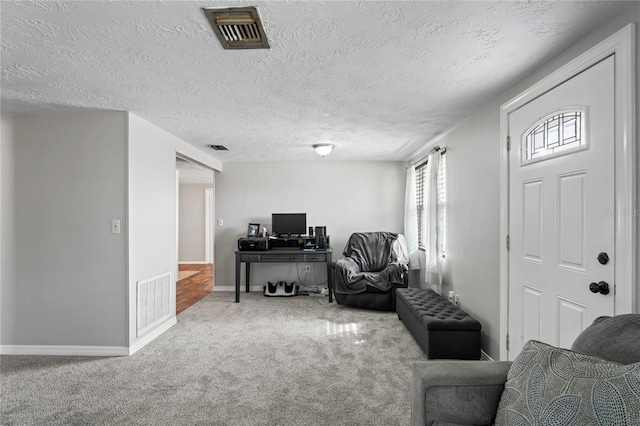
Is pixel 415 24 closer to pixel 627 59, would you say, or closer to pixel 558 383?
pixel 627 59

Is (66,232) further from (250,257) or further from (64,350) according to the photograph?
(250,257)

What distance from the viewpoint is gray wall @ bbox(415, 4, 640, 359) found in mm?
2797

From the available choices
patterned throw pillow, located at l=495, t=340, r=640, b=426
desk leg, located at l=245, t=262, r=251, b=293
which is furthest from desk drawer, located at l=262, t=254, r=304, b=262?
patterned throw pillow, located at l=495, t=340, r=640, b=426

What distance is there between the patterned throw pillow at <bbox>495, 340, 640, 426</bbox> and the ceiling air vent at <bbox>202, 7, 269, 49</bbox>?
1805 mm

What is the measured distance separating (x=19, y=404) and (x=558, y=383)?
121 inches

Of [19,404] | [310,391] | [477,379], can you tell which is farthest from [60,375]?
[477,379]

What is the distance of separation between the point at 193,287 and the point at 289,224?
2195 mm

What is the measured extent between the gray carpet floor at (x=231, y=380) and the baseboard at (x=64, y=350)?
0.24 ft

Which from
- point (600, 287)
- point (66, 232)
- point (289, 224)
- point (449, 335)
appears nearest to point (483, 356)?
point (449, 335)

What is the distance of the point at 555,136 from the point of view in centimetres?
206

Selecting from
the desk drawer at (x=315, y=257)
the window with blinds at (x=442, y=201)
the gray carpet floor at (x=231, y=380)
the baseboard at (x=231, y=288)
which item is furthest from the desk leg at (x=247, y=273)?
the window with blinds at (x=442, y=201)

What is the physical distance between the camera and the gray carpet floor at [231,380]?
2.18 m

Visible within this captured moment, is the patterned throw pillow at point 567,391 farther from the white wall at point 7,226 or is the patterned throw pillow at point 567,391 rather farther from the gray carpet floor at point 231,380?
the white wall at point 7,226

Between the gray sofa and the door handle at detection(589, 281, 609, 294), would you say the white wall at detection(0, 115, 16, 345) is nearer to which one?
the gray sofa
